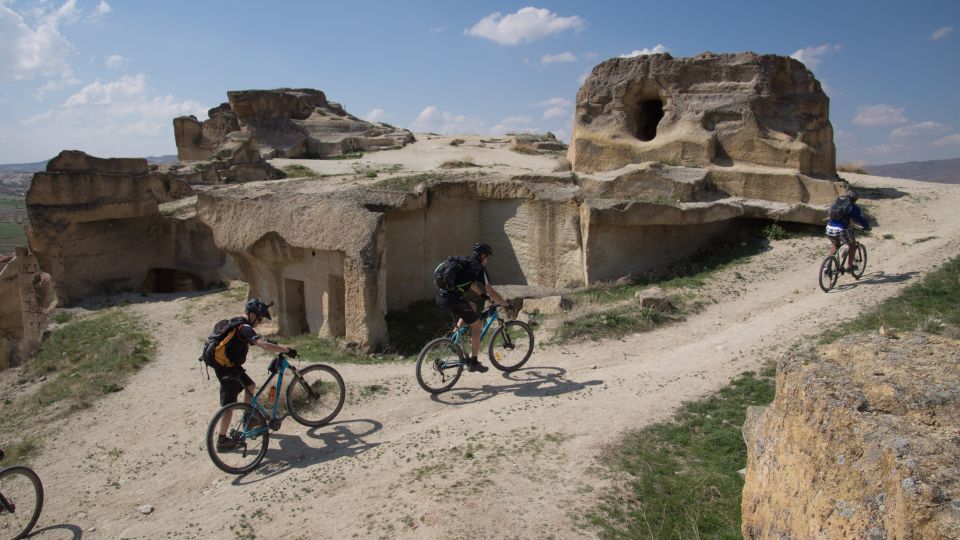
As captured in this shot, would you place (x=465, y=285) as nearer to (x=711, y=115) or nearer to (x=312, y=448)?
(x=312, y=448)

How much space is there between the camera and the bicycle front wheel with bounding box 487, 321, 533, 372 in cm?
822

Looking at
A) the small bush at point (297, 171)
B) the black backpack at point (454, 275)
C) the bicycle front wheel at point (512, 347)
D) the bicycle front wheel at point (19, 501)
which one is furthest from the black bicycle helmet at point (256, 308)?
the small bush at point (297, 171)

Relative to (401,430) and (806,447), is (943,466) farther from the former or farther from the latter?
(401,430)

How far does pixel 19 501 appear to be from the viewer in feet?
21.0

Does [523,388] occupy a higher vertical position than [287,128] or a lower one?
lower

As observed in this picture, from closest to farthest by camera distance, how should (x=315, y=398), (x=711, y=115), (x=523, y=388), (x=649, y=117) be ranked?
(x=315, y=398), (x=523, y=388), (x=711, y=115), (x=649, y=117)

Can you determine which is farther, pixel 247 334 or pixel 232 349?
pixel 232 349

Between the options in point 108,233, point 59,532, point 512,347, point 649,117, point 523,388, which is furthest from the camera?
point 649,117

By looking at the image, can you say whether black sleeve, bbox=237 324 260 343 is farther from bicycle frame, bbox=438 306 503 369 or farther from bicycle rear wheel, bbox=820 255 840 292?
bicycle rear wheel, bbox=820 255 840 292

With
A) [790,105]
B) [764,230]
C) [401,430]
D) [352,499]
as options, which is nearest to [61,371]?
[401,430]

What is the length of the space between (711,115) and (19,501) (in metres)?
14.8

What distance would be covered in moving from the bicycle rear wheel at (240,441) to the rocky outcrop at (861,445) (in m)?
4.85

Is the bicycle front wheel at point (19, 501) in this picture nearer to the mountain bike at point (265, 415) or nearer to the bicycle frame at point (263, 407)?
the mountain bike at point (265, 415)

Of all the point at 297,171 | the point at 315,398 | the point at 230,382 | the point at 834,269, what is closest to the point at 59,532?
the point at 230,382
